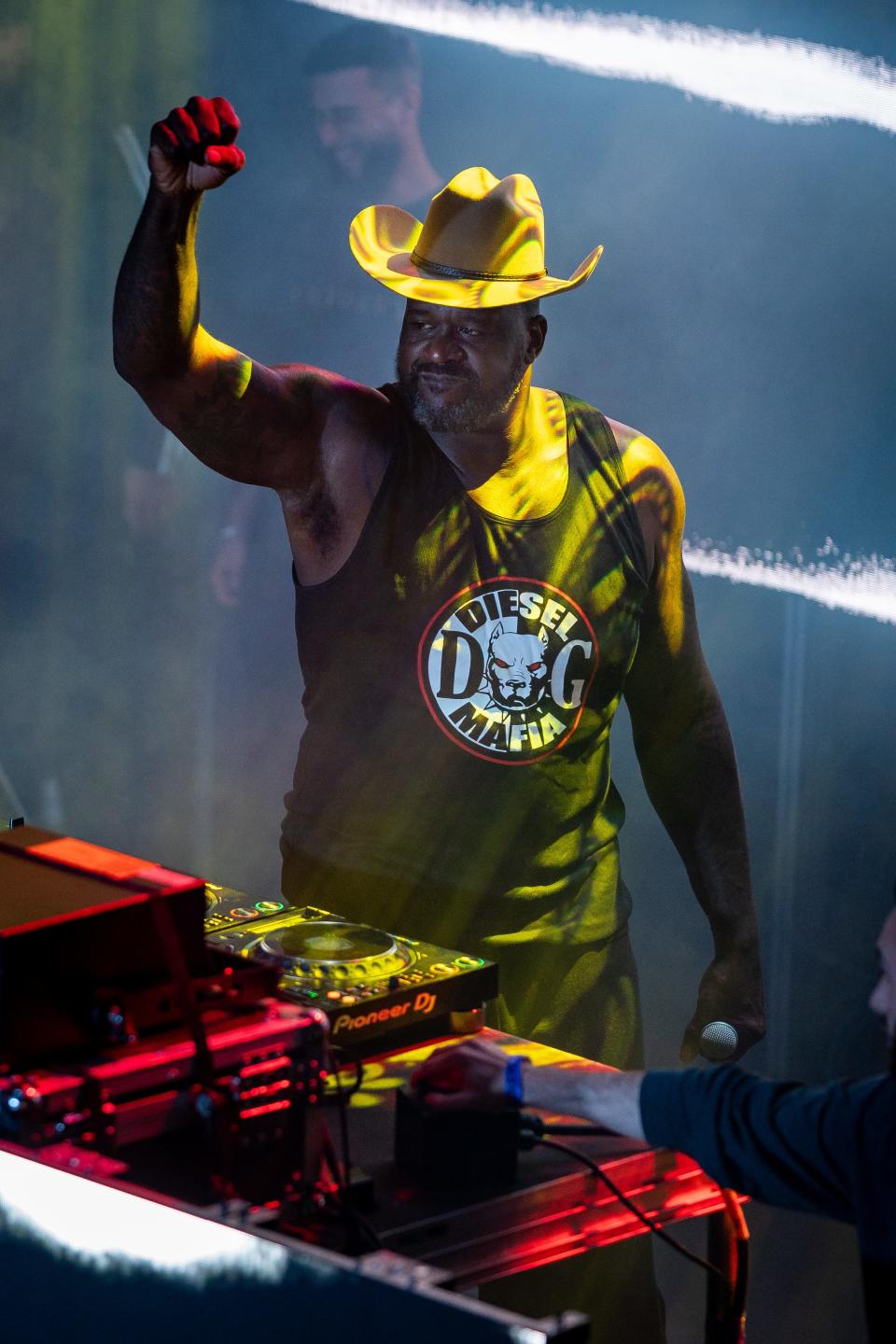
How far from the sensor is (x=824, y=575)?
3.34 metres

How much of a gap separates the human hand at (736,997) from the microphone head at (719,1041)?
0.04 feet

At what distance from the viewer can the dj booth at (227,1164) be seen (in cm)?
128

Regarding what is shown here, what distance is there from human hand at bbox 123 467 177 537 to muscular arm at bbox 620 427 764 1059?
918mm

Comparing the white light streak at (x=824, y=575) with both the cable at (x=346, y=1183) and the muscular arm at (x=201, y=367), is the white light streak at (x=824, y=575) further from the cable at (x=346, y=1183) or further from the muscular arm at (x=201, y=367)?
the cable at (x=346, y=1183)

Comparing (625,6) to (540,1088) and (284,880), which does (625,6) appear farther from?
(540,1088)

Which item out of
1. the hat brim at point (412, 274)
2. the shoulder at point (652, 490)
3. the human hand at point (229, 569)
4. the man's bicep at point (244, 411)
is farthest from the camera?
the human hand at point (229, 569)

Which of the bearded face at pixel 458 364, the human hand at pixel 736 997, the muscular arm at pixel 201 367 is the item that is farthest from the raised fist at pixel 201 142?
the human hand at pixel 736 997

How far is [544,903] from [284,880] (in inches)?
19.5

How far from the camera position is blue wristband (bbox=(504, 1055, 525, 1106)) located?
1.63 meters

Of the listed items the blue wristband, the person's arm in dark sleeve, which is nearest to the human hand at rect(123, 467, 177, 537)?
the blue wristband

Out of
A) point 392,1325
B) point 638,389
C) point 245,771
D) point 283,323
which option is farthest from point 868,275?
point 392,1325

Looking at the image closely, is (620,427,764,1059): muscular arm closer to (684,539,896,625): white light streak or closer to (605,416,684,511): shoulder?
(605,416,684,511): shoulder

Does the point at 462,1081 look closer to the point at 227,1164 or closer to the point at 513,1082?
the point at 513,1082

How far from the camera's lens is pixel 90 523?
11.2 feet
